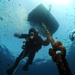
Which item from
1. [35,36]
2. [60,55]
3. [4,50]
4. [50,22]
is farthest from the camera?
[4,50]

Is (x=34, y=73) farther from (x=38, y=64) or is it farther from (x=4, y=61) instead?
(x=4, y=61)

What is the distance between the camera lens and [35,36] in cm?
908

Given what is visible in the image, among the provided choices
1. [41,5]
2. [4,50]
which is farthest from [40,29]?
[4,50]

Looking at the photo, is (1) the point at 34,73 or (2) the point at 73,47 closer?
(2) the point at 73,47

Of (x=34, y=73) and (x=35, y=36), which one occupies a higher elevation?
(x=34, y=73)

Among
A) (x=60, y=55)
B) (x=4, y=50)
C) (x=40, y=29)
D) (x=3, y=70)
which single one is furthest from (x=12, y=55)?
(x=60, y=55)

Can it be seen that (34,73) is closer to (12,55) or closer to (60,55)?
(12,55)

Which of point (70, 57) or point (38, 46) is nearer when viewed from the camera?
point (38, 46)

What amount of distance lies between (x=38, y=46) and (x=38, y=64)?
24894 millimetres

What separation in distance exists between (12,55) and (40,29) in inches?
881

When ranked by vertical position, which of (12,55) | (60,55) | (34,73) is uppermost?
(12,55)

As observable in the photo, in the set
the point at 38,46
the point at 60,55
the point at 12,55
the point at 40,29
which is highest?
the point at 12,55

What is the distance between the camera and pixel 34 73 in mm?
34906

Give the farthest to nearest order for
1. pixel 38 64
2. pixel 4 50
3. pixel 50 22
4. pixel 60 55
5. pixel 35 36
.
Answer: pixel 38 64
pixel 4 50
pixel 50 22
pixel 35 36
pixel 60 55
